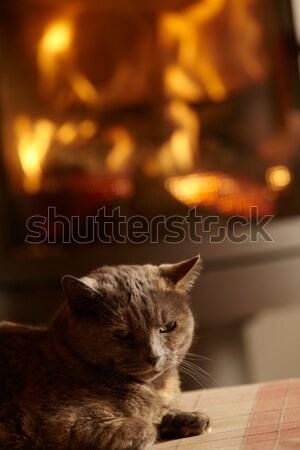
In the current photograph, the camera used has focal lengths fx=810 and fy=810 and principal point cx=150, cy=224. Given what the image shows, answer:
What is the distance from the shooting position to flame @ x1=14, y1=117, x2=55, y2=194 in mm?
2248

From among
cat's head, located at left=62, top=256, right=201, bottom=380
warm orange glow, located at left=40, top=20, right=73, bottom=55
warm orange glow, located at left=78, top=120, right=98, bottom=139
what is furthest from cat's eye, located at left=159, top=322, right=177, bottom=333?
warm orange glow, located at left=40, top=20, right=73, bottom=55

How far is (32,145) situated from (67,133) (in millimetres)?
104

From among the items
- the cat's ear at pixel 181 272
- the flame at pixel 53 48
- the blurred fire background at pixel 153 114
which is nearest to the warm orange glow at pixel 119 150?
the blurred fire background at pixel 153 114

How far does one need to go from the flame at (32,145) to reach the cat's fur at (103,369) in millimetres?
956

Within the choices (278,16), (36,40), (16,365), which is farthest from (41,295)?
(278,16)

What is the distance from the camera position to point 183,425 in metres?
1.30

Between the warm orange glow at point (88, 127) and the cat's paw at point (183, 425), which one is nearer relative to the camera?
the cat's paw at point (183, 425)

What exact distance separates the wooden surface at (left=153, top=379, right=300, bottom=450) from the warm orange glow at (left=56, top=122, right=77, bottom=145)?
34.8 inches

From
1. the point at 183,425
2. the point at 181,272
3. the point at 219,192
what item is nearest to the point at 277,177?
the point at 219,192

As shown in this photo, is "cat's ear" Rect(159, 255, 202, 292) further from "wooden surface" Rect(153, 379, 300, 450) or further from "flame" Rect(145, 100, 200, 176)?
"flame" Rect(145, 100, 200, 176)

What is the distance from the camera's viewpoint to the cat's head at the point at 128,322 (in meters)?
1.24

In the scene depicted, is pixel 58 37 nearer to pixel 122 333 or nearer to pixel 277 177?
pixel 277 177

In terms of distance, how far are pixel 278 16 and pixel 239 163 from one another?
1.36ft

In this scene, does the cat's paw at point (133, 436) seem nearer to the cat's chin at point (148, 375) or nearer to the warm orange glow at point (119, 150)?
the cat's chin at point (148, 375)
